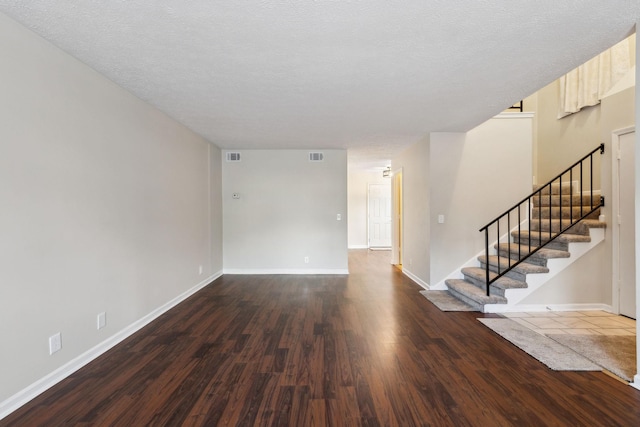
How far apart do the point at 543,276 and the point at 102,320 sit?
4.94 metres

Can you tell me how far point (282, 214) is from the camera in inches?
256

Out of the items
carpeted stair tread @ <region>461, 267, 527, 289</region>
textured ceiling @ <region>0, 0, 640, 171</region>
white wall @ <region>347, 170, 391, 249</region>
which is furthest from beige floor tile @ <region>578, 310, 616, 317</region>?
white wall @ <region>347, 170, 391, 249</region>

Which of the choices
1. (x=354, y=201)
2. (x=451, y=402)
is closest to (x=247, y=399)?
(x=451, y=402)

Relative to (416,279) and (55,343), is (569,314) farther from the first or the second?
(55,343)

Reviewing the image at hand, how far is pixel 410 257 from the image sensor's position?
6.25 meters

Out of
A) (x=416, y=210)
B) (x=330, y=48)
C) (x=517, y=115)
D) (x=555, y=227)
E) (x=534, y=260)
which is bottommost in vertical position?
(x=534, y=260)

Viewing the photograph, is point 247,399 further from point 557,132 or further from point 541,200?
point 557,132

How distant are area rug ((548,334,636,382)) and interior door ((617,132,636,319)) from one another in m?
0.94

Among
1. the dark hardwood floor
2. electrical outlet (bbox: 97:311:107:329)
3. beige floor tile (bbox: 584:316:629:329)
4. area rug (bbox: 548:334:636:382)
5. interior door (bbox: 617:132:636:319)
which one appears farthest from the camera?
interior door (bbox: 617:132:636:319)

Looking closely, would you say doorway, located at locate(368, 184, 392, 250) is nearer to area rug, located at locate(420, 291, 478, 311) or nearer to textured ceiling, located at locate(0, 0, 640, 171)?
area rug, located at locate(420, 291, 478, 311)

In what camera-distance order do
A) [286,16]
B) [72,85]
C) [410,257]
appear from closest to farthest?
[286,16]
[72,85]
[410,257]

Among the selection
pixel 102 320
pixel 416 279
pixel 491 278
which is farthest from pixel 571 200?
pixel 102 320

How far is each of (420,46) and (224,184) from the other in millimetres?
4896

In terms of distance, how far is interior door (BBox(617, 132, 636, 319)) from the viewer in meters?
3.71
